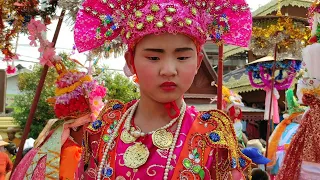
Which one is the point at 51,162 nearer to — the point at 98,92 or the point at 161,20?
the point at 98,92

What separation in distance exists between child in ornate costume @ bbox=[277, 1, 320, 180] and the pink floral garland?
1.82 meters

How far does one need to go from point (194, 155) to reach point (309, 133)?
5.29ft

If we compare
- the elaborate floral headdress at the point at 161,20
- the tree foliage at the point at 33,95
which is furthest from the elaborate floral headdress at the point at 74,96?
the tree foliage at the point at 33,95

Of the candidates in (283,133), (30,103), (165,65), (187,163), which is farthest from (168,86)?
(30,103)

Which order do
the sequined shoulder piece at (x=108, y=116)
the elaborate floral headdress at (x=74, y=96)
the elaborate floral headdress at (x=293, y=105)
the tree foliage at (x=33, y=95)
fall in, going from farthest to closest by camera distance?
the tree foliage at (x=33, y=95), the elaborate floral headdress at (x=293, y=105), the elaborate floral headdress at (x=74, y=96), the sequined shoulder piece at (x=108, y=116)

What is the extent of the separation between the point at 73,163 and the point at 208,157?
1.85m

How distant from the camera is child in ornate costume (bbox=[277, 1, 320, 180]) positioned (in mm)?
3045

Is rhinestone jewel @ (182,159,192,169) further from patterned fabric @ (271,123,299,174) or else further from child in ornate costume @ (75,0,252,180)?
patterned fabric @ (271,123,299,174)

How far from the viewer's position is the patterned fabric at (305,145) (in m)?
3.06

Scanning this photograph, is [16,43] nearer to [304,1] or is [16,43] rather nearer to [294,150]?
[294,150]

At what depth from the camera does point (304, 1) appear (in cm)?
1069

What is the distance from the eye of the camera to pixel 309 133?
3.11 m

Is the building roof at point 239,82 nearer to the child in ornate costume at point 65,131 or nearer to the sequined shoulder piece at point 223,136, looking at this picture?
the child in ornate costume at point 65,131

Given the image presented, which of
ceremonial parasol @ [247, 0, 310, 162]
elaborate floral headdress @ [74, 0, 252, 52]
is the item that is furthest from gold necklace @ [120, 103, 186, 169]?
ceremonial parasol @ [247, 0, 310, 162]
